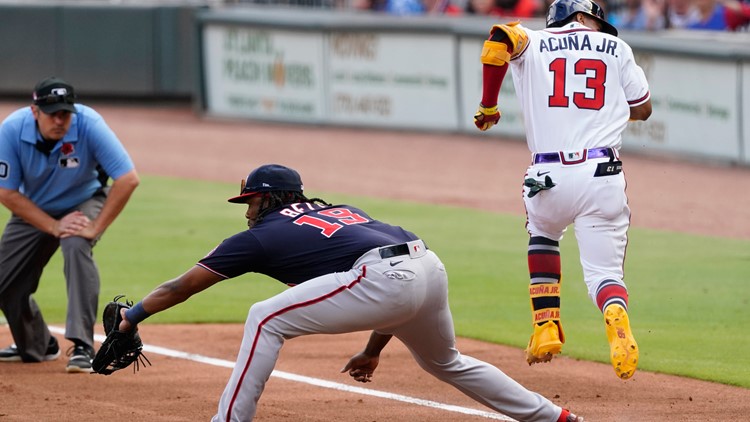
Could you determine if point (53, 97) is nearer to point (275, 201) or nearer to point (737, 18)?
point (275, 201)

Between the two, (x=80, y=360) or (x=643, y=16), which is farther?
(x=643, y=16)

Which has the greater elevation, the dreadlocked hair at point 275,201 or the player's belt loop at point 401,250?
the dreadlocked hair at point 275,201

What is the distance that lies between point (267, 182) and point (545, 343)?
5.78 ft

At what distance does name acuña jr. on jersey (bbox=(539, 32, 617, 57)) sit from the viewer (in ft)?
22.0

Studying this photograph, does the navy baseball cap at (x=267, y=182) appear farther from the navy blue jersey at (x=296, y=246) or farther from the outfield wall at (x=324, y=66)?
the outfield wall at (x=324, y=66)

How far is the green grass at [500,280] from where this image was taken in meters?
8.55

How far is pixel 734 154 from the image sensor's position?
1619 cm

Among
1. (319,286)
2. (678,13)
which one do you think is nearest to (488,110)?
(319,286)

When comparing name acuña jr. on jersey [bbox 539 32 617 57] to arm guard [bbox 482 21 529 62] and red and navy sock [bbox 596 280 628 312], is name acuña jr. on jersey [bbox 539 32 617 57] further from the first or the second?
red and navy sock [bbox 596 280 628 312]

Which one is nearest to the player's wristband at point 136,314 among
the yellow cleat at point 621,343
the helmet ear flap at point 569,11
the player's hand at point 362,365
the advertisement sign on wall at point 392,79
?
the player's hand at point 362,365

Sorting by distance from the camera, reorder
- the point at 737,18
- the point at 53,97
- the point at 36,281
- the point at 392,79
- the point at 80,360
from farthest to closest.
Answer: the point at 392,79 → the point at 737,18 → the point at 36,281 → the point at 80,360 → the point at 53,97

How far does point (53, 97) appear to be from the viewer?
7652mm

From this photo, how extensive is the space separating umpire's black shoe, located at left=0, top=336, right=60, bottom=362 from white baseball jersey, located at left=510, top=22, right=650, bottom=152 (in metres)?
3.46

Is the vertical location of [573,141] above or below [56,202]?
above
